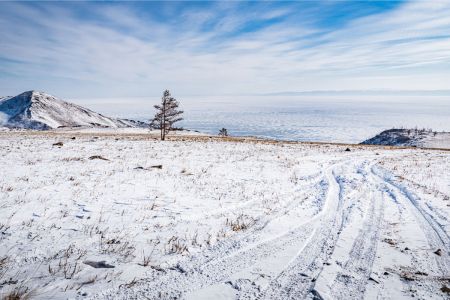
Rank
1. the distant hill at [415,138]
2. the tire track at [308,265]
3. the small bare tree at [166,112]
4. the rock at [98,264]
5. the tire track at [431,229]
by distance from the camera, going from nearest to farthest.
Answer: the tire track at [308,265], the rock at [98,264], the tire track at [431,229], the small bare tree at [166,112], the distant hill at [415,138]

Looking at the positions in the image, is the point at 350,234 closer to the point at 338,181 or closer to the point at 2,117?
the point at 338,181

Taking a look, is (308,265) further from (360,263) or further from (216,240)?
(216,240)

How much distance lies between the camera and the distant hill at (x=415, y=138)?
283ft

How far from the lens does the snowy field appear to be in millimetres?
4285

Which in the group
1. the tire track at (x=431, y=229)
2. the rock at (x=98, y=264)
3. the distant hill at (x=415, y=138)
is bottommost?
the tire track at (x=431, y=229)

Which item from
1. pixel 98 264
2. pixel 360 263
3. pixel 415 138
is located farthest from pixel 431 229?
pixel 415 138

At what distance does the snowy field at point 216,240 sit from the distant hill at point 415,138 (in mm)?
93076

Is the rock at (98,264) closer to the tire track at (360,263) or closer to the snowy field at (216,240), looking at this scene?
the snowy field at (216,240)

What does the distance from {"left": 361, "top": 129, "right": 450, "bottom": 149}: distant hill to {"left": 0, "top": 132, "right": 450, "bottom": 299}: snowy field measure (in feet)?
305

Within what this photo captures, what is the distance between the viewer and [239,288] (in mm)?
4273

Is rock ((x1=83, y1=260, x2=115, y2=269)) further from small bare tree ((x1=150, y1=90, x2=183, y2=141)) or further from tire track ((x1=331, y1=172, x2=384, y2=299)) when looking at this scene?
small bare tree ((x1=150, y1=90, x2=183, y2=141))

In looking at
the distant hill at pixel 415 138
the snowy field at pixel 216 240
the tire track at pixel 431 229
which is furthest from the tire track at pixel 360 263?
the distant hill at pixel 415 138

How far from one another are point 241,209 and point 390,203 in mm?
5288

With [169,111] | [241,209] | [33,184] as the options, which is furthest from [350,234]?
[169,111]
